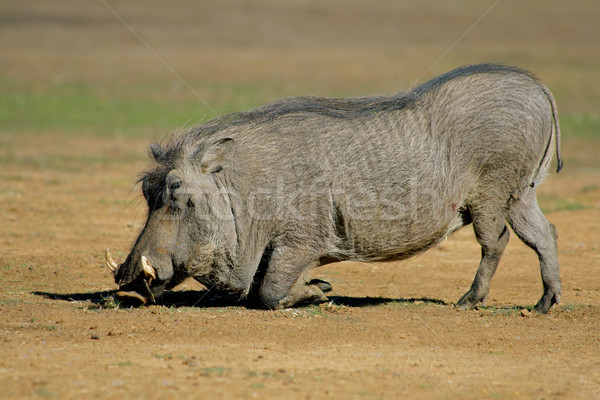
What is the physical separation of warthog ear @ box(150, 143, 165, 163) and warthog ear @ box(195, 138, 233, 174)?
0.30 m

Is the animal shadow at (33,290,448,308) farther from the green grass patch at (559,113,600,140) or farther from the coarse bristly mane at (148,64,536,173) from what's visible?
the green grass patch at (559,113,600,140)

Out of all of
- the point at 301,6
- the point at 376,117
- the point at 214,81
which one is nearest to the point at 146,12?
the point at 301,6

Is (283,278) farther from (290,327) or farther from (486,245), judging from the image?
(486,245)

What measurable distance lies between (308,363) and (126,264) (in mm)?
1653

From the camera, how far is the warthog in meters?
5.65

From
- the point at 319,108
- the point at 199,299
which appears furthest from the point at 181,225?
the point at 319,108

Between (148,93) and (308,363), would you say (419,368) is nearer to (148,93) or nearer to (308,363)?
(308,363)

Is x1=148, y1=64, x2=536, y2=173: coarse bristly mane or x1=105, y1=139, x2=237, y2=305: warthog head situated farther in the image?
x1=148, y1=64, x2=536, y2=173: coarse bristly mane

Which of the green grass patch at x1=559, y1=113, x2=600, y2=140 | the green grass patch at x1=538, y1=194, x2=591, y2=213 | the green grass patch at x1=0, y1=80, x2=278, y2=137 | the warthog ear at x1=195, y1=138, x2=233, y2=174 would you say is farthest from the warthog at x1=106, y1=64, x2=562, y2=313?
the green grass patch at x1=559, y1=113, x2=600, y2=140

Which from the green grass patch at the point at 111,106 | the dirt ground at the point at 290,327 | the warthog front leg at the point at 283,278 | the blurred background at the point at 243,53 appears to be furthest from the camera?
the blurred background at the point at 243,53

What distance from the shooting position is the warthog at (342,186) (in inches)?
223

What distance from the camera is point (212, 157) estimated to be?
225 inches

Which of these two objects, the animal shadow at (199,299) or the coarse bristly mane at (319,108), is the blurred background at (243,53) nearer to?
the coarse bristly mane at (319,108)

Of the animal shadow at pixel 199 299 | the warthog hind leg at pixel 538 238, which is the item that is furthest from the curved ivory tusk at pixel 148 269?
the warthog hind leg at pixel 538 238
